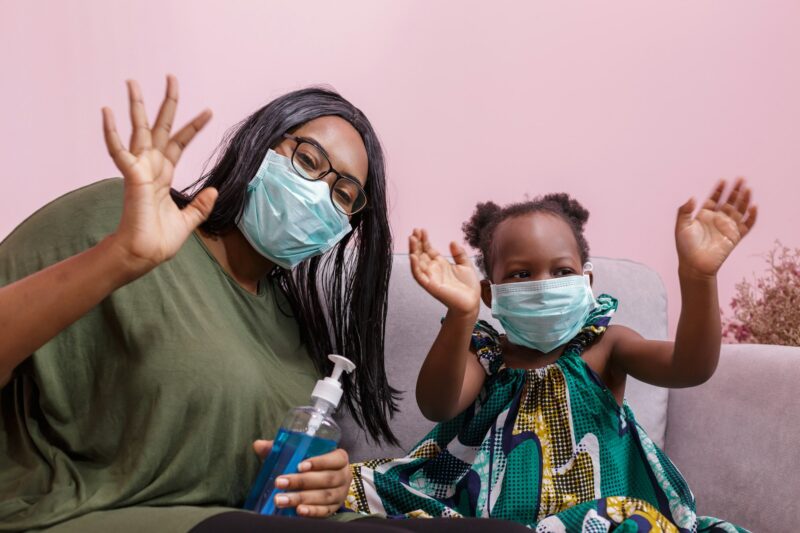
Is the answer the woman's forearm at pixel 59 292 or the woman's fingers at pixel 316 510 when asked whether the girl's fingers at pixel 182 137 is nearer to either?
the woman's forearm at pixel 59 292

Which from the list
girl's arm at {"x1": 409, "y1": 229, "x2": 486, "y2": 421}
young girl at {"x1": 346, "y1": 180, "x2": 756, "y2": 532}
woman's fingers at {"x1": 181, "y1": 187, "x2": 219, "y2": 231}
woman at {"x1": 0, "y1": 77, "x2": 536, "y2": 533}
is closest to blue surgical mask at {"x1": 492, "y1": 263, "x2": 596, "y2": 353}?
young girl at {"x1": 346, "y1": 180, "x2": 756, "y2": 532}

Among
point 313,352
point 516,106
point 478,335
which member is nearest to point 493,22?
point 516,106

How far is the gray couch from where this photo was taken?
4.55 feet

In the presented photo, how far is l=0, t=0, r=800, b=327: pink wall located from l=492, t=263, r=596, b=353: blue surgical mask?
72cm

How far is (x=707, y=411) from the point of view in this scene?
1572 millimetres

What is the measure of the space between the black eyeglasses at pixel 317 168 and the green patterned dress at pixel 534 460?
1.32 ft

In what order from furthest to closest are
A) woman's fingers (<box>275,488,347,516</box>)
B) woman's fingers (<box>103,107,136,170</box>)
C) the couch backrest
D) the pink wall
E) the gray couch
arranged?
1. the pink wall
2. the couch backrest
3. the gray couch
4. woman's fingers (<box>275,488,347,516</box>)
5. woman's fingers (<box>103,107,136,170</box>)

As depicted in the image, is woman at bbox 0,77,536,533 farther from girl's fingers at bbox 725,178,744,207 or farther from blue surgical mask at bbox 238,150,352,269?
girl's fingers at bbox 725,178,744,207

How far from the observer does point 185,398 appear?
0.99 meters

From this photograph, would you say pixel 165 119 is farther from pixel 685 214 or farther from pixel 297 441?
pixel 685 214

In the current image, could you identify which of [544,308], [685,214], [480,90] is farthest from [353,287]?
[480,90]

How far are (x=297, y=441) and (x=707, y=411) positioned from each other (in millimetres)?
980

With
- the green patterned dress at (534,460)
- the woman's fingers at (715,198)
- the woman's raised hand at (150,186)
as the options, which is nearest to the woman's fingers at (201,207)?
the woman's raised hand at (150,186)

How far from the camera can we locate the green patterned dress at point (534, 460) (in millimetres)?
1286
